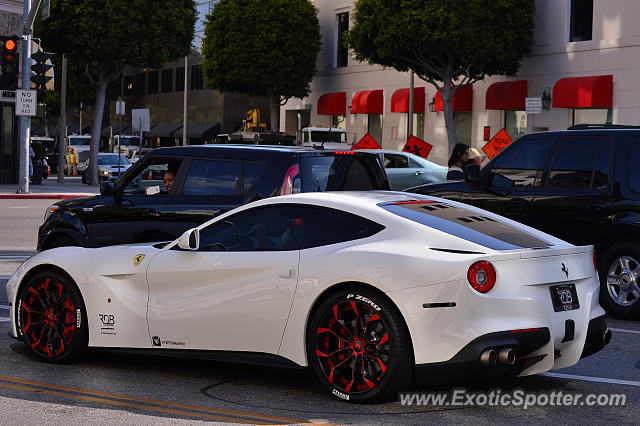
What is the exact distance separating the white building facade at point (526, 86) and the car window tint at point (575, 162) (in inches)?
1205

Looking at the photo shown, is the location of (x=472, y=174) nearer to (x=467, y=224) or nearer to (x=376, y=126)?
(x=467, y=224)

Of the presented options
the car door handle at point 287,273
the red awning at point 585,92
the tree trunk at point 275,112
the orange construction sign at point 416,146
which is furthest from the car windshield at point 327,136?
the car door handle at point 287,273

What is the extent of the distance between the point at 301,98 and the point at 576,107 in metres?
21.1

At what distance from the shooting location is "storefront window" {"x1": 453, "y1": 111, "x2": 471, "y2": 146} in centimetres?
5056

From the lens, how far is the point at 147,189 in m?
11.3

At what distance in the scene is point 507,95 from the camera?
4656 cm

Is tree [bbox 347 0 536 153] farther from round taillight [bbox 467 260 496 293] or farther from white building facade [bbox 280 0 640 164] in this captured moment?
round taillight [bbox 467 260 496 293]

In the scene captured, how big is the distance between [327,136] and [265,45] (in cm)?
1071

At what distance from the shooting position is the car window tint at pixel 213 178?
418 inches

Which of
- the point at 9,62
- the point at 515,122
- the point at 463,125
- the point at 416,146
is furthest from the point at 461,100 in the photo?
the point at 9,62

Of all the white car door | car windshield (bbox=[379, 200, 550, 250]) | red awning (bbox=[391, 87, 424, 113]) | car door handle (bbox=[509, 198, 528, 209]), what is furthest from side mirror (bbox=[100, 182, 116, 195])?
red awning (bbox=[391, 87, 424, 113])

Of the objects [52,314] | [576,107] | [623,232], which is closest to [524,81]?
[576,107]

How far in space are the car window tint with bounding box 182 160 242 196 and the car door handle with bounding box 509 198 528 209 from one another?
115 inches

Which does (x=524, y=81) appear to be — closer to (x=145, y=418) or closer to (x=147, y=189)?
(x=147, y=189)
